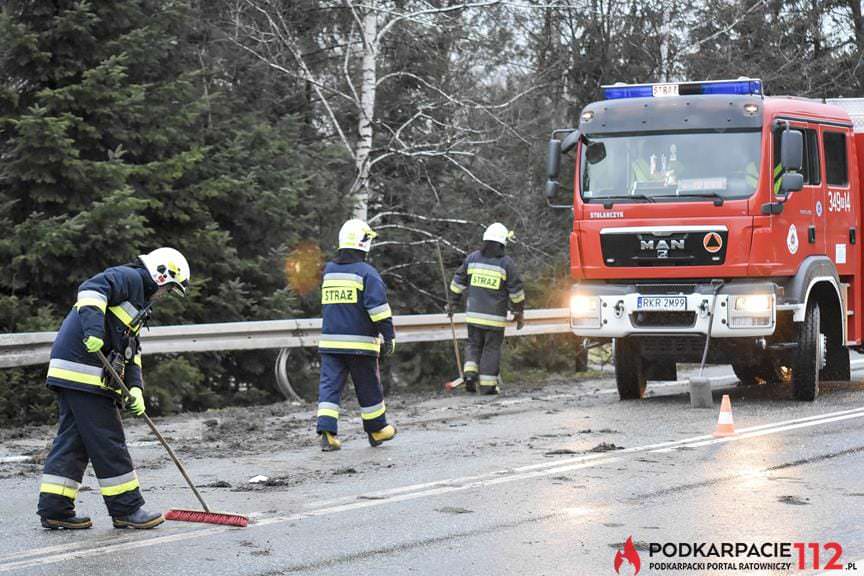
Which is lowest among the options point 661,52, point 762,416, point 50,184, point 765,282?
point 762,416

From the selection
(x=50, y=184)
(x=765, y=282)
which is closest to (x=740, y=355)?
(x=765, y=282)

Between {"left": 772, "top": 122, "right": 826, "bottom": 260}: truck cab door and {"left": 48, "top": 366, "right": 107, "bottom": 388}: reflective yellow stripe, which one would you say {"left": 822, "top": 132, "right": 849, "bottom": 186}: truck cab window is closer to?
{"left": 772, "top": 122, "right": 826, "bottom": 260}: truck cab door

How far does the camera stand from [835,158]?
43.3 feet

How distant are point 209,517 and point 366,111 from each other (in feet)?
42.1

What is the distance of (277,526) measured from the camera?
Result: 6969 mm

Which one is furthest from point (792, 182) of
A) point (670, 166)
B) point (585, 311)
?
point (585, 311)

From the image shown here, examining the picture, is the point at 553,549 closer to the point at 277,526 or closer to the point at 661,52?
the point at 277,526

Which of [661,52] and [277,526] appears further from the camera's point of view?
[661,52]

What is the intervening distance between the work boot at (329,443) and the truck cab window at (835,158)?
238 inches

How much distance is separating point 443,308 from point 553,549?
13985 mm

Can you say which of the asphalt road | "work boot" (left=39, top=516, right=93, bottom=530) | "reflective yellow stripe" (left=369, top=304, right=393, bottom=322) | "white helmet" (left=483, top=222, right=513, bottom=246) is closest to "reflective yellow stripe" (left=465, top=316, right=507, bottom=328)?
"white helmet" (left=483, top=222, right=513, bottom=246)

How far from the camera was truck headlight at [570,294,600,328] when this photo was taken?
12.6 metres

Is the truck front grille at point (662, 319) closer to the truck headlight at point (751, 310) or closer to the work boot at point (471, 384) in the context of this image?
the truck headlight at point (751, 310)

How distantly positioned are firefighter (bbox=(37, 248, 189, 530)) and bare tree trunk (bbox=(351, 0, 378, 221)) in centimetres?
1148
